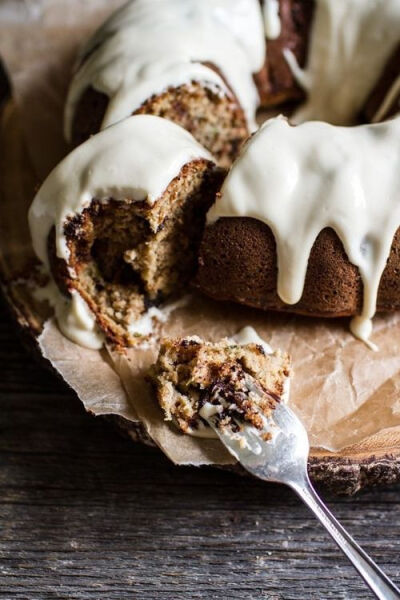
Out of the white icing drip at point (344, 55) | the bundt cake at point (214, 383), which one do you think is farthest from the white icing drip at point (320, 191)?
the white icing drip at point (344, 55)

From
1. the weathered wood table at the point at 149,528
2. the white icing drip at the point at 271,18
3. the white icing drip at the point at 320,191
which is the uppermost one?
the white icing drip at the point at 271,18

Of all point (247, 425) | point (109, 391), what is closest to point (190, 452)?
point (247, 425)

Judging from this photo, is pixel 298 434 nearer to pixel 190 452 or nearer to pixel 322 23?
pixel 190 452

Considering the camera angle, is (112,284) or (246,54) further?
(246,54)

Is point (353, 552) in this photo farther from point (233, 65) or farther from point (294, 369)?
point (233, 65)

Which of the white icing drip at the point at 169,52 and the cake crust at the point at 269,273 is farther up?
the white icing drip at the point at 169,52

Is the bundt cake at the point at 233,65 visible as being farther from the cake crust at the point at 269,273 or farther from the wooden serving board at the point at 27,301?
the cake crust at the point at 269,273

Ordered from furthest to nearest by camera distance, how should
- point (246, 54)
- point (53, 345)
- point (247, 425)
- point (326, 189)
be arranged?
point (246, 54)
point (53, 345)
point (326, 189)
point (247, 425)

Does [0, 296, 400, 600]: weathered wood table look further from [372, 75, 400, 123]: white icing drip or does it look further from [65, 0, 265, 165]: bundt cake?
[372, 75, 400, 123]: white icing drip

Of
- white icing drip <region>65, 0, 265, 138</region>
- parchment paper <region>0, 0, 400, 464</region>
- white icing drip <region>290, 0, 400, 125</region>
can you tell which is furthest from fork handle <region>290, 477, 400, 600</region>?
white icing drip <region>290, 0, 400, 125</region>
